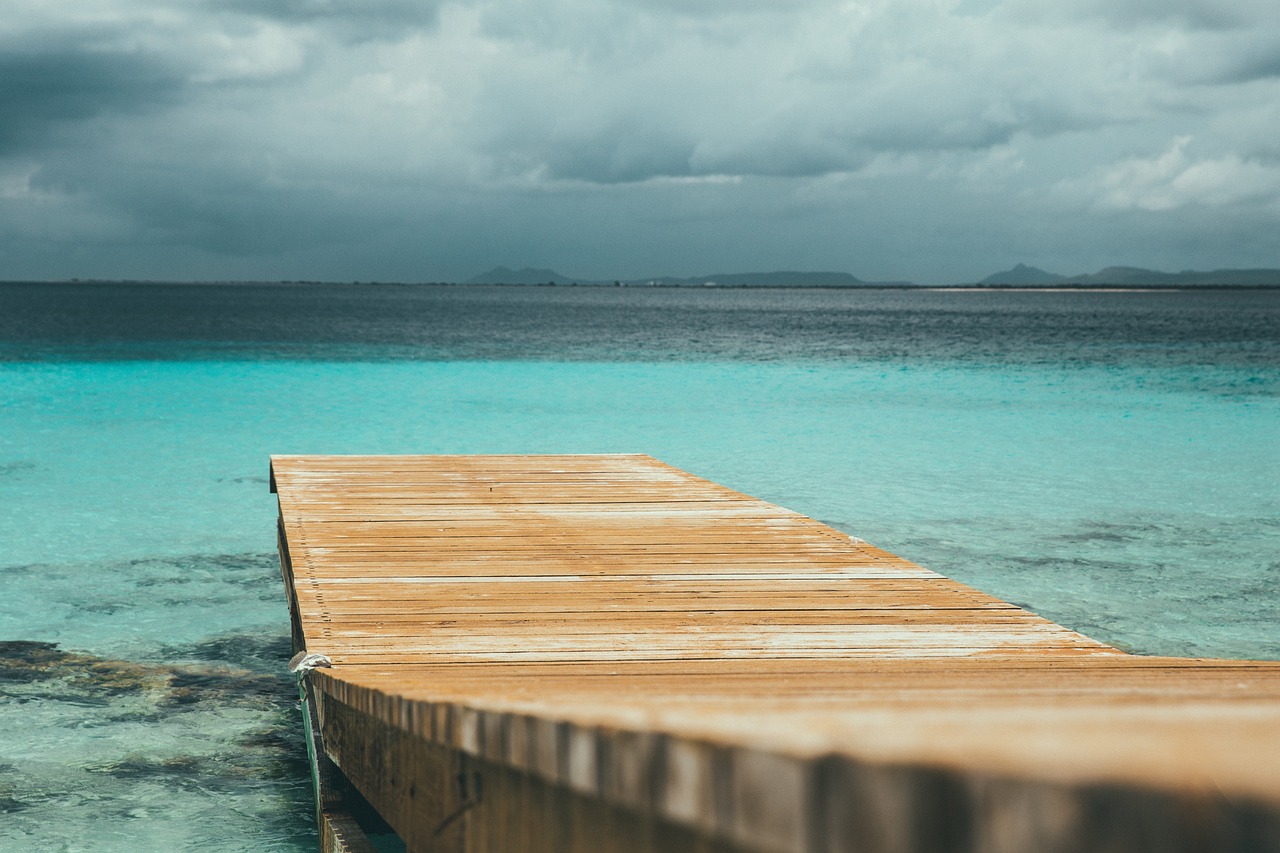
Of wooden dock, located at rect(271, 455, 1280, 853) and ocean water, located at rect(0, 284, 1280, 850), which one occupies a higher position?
wooden dock, located at rect(271, 455, 1280, 853)

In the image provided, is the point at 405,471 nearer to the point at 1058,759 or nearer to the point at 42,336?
the point at 1058,759

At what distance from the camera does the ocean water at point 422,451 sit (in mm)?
A: 5660

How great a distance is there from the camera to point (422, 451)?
59.0 ft

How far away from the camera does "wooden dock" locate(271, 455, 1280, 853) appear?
1.81ft

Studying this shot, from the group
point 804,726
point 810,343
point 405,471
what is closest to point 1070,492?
point 405,471

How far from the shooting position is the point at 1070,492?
1402cm

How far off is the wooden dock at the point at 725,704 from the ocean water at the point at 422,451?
1.31 meters

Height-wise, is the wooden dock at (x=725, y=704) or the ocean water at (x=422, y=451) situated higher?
the wooden dock at (x=725, y=704)

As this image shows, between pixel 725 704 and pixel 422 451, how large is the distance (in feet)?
57.1

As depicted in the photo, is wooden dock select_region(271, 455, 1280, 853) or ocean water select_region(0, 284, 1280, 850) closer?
wooden dock select_region(271, 455, 1280, 853)

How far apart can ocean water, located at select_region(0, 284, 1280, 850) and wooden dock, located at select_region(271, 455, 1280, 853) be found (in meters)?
1.31

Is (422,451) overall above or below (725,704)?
below

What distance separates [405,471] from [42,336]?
1841 inches

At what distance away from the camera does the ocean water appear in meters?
5.66
